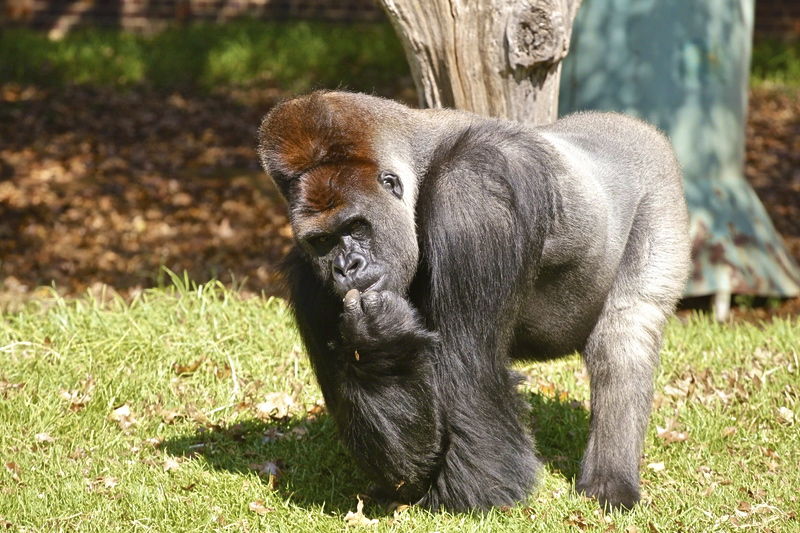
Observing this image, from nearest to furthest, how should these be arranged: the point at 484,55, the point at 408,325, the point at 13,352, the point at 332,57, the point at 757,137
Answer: the point at 408,325
the point at 484,55
the point at 13,352
the point at 757,137
the point at 332,57

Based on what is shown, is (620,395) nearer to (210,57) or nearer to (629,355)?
(629,355)

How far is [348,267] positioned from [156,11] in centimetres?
1307

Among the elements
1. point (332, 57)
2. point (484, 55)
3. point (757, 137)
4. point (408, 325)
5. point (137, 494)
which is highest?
point (484, 55)

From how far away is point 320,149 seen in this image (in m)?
3.49

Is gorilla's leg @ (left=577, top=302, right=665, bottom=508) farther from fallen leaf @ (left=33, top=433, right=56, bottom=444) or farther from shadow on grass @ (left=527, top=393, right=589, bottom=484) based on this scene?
fallen leaf @ (left=33, top=433, right=56, bottom=444)

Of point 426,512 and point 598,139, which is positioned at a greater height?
point 598,139

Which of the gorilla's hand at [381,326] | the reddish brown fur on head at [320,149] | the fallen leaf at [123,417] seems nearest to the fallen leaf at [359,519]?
the gorilla's hand at [381,326]

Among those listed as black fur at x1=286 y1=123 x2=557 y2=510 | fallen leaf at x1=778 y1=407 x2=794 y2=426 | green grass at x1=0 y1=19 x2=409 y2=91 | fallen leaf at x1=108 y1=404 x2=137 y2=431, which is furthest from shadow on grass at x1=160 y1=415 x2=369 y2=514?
green grass at x1=0 y1=19 x2=409 y2=91

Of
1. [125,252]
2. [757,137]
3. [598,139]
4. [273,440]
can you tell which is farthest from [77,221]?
[757,137]

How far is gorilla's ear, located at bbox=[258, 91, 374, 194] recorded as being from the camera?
3.49m

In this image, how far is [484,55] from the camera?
4.85m

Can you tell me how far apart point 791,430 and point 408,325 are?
7.23 feet

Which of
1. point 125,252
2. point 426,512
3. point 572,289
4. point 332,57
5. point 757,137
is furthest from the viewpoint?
point 332,57

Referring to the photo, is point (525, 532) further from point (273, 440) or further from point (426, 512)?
point (273, 440)
